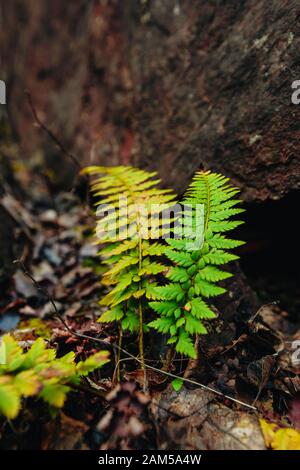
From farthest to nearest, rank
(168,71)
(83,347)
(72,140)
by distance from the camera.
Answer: (72,140), (168,71), (83,347)

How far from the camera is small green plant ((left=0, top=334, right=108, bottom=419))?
1282 mm

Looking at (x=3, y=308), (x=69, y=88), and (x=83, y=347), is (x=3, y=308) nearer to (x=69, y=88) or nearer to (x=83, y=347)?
(x=83, y=347)

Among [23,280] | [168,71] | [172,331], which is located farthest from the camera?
[168,71]

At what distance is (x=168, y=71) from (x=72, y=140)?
1950 mm

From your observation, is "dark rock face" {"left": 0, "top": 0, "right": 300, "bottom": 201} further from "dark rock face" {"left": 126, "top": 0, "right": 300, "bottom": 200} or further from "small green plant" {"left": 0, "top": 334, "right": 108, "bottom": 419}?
"small green plant" {"left": 0, "top": 334, "right": 108, "bottom": 419}

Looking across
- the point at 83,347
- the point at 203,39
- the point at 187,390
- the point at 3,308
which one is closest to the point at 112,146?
the point at 203,39

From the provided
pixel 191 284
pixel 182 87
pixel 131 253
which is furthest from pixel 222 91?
pixel 191 284

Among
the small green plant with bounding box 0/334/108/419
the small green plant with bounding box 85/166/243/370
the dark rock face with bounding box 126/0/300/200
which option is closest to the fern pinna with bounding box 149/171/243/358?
the small green plant with bounding box 85/166/243/370

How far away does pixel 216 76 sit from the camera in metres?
2.68

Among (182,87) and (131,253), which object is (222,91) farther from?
(131,253)

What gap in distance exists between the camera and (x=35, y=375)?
1374 millimetres

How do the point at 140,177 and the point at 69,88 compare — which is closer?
the point at 140,177

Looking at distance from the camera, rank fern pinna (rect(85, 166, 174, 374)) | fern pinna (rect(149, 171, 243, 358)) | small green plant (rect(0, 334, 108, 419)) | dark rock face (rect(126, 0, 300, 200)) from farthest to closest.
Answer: dark rock face (rect(126, 0, 300, 200)), fern pinna (rect(85, 166, 174, 374)), fern pinna (rect(149, 171, 243, 358)), small green plant (rect(0, 334, 108, 419))

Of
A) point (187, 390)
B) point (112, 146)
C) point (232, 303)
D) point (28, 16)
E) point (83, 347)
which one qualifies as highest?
point (28, 16)
